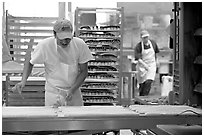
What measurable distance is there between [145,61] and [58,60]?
16.8 ft

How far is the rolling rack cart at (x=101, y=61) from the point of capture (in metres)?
6.11

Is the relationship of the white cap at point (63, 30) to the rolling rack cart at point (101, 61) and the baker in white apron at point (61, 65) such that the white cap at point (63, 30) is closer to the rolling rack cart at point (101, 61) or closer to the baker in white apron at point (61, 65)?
the baker in white apron at point (61, 65)

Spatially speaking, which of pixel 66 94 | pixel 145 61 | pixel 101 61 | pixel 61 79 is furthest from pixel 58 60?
pixel 145 61

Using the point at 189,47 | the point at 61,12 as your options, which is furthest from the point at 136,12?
the point at 189,47

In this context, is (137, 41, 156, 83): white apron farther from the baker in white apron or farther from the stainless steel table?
the stainless steel table

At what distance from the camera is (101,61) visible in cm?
615

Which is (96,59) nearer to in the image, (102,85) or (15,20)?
(102,85)

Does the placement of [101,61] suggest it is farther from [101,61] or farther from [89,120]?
[89,120]

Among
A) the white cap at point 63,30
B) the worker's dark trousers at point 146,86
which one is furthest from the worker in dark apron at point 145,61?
the white cap at point 63,30

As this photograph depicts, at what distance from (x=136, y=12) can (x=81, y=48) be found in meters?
7.16

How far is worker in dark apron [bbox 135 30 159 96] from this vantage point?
8.71 meters

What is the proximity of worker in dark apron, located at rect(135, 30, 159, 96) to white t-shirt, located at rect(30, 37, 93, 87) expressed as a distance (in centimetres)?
491

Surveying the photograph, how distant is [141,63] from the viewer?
878 cm

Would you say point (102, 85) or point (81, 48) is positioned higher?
point (81, 48)
